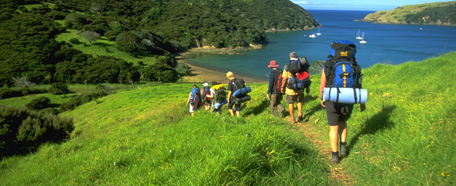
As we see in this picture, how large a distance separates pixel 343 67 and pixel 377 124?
1.62m

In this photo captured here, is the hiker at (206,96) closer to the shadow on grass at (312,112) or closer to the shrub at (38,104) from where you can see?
the shadow on grass at (312,112)

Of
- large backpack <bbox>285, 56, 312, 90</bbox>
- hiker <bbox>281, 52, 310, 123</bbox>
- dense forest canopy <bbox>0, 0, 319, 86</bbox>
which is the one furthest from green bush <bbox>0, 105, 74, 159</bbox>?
dense forest canopy <bbox>0, 0, 319, 86</bbox>

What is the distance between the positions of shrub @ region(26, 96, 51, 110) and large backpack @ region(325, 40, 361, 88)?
118 ft

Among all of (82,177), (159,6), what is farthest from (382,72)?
(159,6)

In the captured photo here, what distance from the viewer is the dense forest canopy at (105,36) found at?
4647 cm

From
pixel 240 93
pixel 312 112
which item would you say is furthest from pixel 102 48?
pixel 312 112

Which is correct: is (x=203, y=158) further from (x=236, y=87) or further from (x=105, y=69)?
(x=105, y=69)

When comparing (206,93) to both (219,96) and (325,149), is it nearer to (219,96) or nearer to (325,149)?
(219,96)

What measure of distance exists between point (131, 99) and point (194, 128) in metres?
23.4

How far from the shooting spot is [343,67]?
333 cm

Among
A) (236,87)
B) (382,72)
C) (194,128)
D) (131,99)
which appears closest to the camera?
(194,128)

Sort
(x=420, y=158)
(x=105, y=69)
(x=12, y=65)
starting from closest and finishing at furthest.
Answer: (x=420, y=158) < (x=12, y=65) < (x=105, y=69)

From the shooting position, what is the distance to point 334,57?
350 centimetres

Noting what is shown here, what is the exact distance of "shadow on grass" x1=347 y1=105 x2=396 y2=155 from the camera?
3.99 metres
